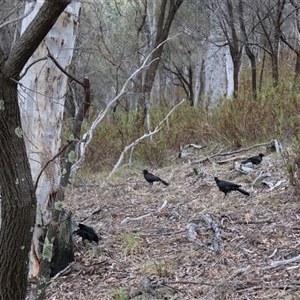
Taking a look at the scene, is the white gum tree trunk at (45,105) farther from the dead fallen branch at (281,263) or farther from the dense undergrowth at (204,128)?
the dense undergrowth at (204,128)

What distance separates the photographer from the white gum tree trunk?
390 centimetres

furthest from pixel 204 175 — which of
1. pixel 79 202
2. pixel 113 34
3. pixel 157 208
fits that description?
pixel 113 34

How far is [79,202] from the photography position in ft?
20.0

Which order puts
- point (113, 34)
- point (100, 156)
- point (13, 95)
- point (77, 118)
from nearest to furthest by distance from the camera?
point (13, 95) → point (77, 118) → point (100, 156) → point (113, 34)

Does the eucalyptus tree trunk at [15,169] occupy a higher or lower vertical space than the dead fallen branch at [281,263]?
higher

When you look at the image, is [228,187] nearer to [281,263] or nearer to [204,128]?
[281,263]

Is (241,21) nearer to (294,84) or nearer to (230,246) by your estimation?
(294,84)

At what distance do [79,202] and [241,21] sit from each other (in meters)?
5.00

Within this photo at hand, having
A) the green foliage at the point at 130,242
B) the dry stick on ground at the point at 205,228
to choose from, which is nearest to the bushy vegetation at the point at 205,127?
the dry stick on ground at the point at 205,228

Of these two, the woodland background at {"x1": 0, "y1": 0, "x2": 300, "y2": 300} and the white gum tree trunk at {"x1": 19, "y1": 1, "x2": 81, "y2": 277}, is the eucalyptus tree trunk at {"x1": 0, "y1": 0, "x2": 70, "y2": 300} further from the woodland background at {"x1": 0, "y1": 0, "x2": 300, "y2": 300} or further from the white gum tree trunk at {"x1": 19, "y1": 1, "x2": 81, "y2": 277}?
the white gum tree trunk at {"x1": 19, "y1": 1, "x2": 81, "y2": 277}

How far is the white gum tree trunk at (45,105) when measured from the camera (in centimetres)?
390

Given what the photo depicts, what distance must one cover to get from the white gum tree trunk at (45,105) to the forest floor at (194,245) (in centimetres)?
26

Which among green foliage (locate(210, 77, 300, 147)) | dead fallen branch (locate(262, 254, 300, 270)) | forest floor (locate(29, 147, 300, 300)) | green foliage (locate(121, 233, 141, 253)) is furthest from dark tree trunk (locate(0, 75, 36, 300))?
green foliage (locate(210, 77, 300, 147))

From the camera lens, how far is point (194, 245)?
3.87 meters
